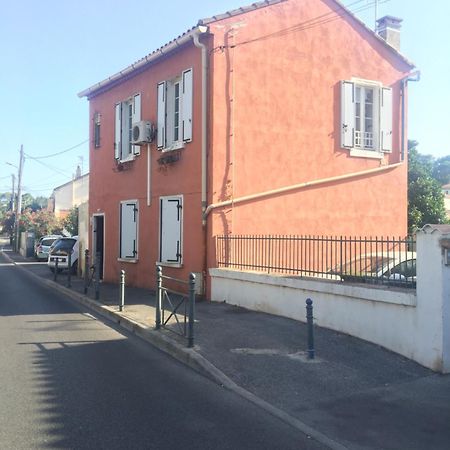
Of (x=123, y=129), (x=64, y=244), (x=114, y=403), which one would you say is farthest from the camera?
(x=64, y=244)

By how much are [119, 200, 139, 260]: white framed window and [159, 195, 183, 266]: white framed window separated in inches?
67.8

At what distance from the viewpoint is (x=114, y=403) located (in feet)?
17.1

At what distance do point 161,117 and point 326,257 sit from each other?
6.58 meters

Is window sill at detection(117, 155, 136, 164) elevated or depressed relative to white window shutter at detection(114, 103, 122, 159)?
depressed

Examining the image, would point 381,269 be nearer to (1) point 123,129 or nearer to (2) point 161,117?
(2) point 161,117

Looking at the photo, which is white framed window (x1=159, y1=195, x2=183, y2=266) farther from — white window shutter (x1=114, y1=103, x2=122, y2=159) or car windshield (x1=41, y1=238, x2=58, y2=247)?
car windshield (x1=41, y1=238, x2=58, y2=247)

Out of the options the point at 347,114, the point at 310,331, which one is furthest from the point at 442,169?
the point at 310,331

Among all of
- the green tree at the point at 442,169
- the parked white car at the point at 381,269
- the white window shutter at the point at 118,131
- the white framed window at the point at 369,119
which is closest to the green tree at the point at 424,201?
the white framed window at the point at 369,119

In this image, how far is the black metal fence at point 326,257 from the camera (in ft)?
24.8

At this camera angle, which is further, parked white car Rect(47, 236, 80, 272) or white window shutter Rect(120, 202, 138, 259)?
parked white car Rect(47, 236, 80, 272)

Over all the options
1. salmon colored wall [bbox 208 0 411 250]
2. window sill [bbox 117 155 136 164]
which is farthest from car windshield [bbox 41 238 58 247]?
salmon colored wall [bbox 208 0 411 250]

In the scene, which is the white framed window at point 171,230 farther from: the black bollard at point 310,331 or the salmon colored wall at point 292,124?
the black bollard at point 310,331

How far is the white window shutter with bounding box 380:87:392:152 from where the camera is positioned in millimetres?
13930

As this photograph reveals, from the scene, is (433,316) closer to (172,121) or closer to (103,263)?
(172,121)
